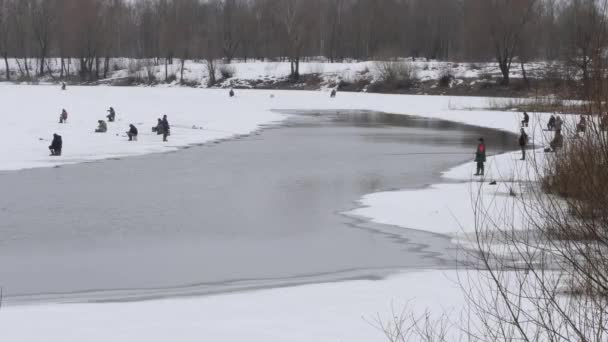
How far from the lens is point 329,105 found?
6238 centimetres

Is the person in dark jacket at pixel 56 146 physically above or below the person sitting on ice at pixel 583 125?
below

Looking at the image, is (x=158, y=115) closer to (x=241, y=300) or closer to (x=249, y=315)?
(x=241, y=300)

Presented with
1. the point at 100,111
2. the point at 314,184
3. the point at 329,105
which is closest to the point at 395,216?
the point at 314,184

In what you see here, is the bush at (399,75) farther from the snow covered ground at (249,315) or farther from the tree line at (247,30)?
the snow covered ground at (249,315)

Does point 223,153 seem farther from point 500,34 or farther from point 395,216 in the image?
point 500,34

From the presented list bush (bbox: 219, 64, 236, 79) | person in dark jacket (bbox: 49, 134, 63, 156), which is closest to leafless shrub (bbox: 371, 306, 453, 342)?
person in dark jacket (bbox: 49, 134, 63, 156)

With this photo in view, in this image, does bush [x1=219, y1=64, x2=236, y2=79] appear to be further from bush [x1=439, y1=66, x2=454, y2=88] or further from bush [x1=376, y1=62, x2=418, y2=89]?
bush [x1=439, y1=66, x2=454, y2=88]

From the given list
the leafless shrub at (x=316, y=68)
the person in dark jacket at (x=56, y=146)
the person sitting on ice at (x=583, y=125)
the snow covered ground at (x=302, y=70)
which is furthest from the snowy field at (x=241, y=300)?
the leafless shrub at (x=316, y=68)

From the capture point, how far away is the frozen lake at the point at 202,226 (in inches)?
452

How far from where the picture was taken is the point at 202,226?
15.3 metres

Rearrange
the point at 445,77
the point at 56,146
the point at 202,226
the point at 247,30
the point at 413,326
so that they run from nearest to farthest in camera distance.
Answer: the point at 413,326
the point at 202,226
the point at 56,146
the point at 445,77
the point at 247,30

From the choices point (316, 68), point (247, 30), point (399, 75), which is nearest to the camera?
point (399, 75)

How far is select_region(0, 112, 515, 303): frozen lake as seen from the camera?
37.7 feet

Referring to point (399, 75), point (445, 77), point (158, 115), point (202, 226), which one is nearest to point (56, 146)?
point (202, 226)
